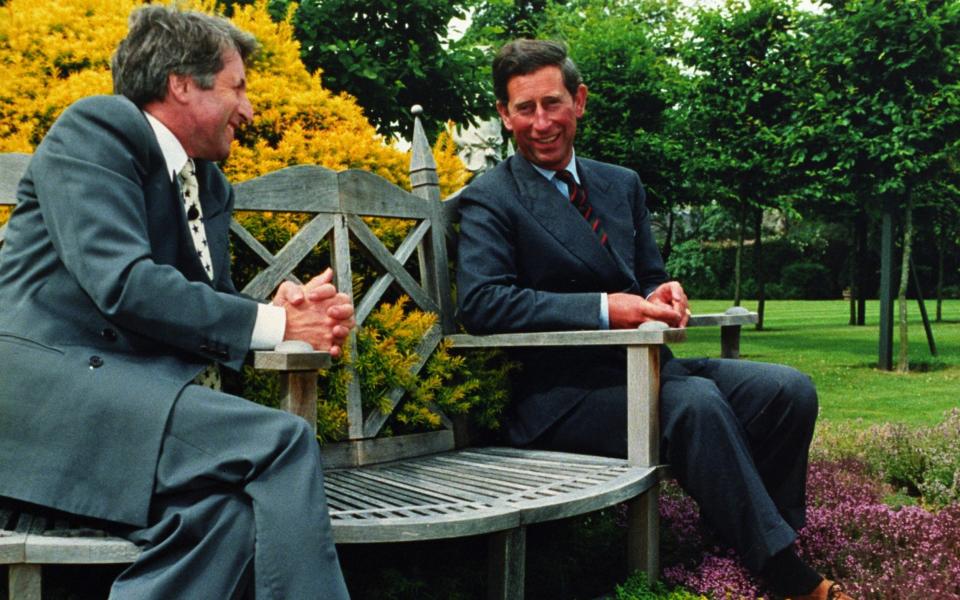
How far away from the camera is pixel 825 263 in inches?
1703

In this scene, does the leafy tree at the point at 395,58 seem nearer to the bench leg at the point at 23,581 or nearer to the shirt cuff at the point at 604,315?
the shirt cuff at the point at 604,315

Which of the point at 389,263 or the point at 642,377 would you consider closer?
the point at 642,377

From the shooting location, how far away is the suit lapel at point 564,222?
149 inches

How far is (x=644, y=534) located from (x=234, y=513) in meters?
1.74

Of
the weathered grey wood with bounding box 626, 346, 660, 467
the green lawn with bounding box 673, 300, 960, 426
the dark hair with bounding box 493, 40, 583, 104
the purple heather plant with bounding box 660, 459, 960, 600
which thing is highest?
the dark hair with bounding box 493, 40, 583, 104

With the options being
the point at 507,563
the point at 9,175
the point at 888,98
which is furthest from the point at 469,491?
the point at 888,98

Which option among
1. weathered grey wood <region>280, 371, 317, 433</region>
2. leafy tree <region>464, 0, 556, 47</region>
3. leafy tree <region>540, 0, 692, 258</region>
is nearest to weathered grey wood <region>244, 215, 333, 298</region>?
weathered grey wood <region>280, 371, 317, 433</region>

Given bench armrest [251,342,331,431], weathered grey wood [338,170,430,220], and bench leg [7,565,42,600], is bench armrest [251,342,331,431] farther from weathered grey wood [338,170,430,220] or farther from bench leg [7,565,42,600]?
weathered grey wood [338,170,430,220]

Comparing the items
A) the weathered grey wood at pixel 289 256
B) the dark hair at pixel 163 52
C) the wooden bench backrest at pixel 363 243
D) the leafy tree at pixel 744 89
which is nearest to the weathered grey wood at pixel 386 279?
the wooden bench backrest at pixel 363 243

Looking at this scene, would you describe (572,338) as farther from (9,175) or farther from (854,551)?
(9,175)

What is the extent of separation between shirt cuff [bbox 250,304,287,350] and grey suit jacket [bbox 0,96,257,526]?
0.05m

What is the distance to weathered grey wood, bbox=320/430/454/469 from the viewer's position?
11.3 feet

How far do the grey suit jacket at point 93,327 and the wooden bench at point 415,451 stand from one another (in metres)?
0.14

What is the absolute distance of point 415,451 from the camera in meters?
3.70
